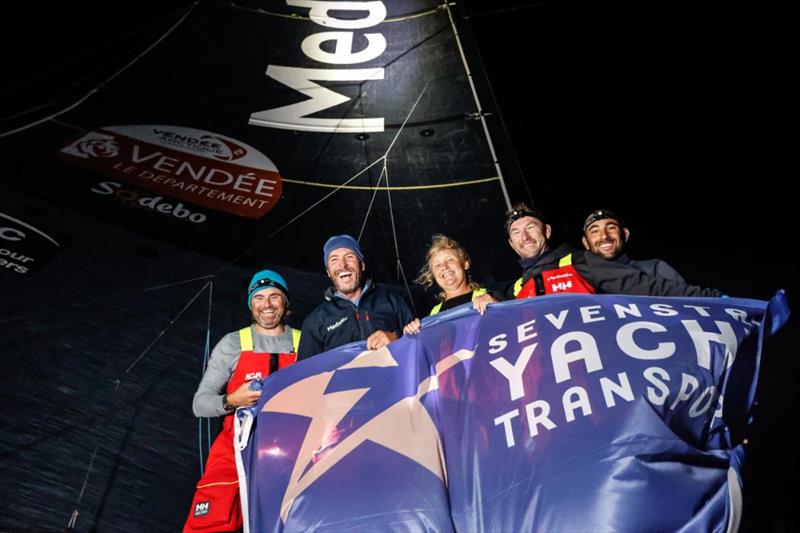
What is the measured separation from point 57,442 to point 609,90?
5.55 meters

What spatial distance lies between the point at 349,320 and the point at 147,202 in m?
2.30

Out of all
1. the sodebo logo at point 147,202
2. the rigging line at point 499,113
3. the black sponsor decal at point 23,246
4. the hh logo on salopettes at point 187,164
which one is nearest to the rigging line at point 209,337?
the sodebo logo at point 147,202

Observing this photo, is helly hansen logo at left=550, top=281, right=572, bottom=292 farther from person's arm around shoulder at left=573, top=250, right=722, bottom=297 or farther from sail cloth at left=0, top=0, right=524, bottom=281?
sail cloth at left=0, top=0, right=524, bottom=281

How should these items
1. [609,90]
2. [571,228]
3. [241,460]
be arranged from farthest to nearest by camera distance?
[609,90]
[571,228]
[241,460]

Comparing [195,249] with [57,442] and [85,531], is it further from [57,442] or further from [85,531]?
[85,531]

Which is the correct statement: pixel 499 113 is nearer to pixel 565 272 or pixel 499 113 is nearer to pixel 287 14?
pixel 287 14

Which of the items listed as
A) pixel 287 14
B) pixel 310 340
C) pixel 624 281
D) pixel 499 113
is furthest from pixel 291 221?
pixel 287 14

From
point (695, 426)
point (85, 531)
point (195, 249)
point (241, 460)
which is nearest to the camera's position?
point (695, 426)

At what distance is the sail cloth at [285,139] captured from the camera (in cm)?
466

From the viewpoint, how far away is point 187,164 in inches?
199

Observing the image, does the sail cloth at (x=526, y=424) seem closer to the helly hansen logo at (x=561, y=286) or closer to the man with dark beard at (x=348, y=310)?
the man with dark beard at (x=348, y=310)

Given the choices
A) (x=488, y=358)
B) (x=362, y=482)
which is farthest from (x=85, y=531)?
(x=488, y=358)

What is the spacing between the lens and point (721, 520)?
1802 mm

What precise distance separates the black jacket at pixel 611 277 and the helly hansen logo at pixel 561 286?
8cm
